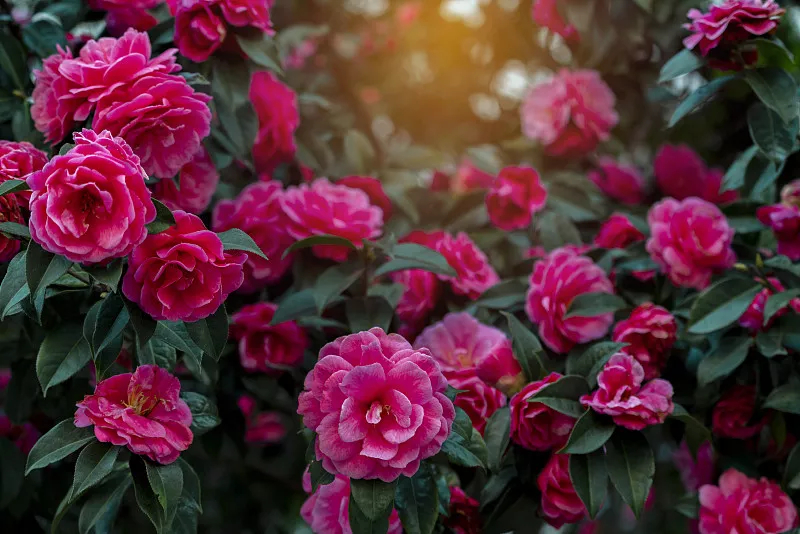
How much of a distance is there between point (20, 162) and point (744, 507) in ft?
3.13

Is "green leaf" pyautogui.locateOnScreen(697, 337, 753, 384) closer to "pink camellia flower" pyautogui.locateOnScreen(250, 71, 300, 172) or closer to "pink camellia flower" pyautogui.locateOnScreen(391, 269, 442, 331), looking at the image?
"pink camellia flower" pyautogui.locateOnScreen(391, 269, 442, 331)

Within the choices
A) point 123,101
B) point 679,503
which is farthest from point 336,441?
point 679,503

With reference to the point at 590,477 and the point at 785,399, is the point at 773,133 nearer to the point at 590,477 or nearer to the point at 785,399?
the point at 785,399

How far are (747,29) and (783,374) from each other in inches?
17.9

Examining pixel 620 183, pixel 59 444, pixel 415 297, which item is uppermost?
pixel 59 444

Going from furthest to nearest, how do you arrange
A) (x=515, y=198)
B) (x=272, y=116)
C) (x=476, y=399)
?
(x=515, y=198)
(x=272, y=116)
(x=476, y=399)

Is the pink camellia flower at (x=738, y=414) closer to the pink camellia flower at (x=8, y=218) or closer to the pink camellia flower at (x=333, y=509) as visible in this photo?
the pink camellia flower at (x=333, y=509)

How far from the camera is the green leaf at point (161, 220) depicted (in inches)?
29.2

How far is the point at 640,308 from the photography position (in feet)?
3.33

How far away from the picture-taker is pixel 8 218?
79 centimetres

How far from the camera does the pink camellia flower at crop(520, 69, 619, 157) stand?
1.53m

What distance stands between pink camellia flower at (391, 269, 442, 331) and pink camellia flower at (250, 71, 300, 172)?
29 centimetres

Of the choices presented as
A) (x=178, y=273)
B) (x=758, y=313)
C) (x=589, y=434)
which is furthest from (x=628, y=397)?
(x=178, y=273)

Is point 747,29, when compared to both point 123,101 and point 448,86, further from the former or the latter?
point 448,86
